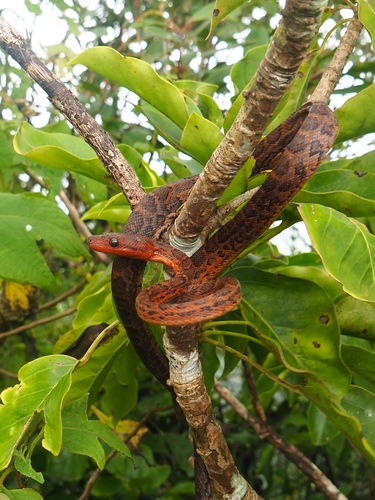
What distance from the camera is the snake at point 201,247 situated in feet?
5.36

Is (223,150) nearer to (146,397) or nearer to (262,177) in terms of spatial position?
(262,177)

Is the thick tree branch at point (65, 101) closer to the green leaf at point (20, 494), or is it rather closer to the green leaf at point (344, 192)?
the green leaf at point (344, 192)

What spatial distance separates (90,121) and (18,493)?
1.02 m

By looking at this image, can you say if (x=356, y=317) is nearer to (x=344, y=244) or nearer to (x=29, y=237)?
(x=344, y=244)

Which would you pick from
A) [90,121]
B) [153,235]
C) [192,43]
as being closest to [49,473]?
[153,235]

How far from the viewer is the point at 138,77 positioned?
5.78 feet

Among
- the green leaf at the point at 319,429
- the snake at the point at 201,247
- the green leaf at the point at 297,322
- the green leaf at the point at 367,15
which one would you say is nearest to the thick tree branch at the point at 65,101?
the snake at the point at 201,247

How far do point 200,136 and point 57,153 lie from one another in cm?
46

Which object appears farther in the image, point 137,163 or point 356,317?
point 137,163

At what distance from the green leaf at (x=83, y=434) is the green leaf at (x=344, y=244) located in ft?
2.66

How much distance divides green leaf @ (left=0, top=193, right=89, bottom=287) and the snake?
0.30m

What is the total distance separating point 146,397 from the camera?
359 centimetres

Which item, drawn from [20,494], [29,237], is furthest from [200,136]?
[20,494]

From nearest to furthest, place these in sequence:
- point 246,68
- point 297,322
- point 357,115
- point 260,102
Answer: point 260,102
point 357,115
point 297,322
point 246,68
